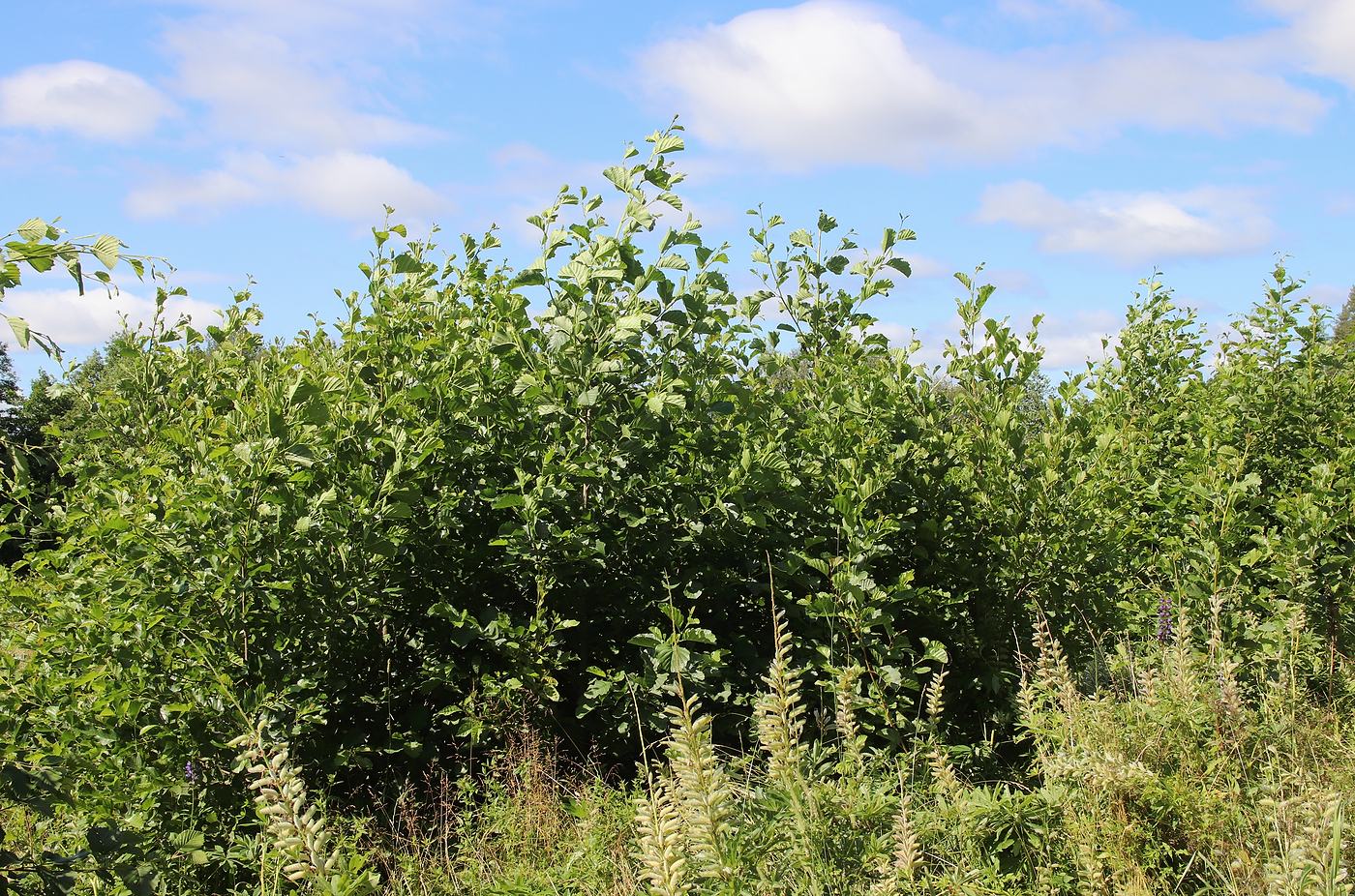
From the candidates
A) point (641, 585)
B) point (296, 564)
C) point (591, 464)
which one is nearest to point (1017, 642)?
point (641, 585)

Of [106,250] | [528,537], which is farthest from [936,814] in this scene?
[106,250]

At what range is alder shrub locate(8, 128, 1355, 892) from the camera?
11.7ft

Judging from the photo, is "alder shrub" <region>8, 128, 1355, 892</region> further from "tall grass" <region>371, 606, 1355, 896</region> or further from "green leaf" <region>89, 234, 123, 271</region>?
"green leaf" <region>89, 234, 123, 271</region>

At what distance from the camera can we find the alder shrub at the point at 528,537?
141 inches

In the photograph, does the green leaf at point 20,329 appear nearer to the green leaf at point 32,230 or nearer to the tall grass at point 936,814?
the green leaf at point 32,230

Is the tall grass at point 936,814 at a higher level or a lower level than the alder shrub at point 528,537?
lower

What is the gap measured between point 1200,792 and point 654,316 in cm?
233

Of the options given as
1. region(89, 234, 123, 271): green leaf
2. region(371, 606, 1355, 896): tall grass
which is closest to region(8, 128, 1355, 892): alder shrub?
region(371, 606, 1355, 896): tall grass

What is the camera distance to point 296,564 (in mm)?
3672

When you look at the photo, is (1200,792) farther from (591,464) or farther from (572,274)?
(572,274)

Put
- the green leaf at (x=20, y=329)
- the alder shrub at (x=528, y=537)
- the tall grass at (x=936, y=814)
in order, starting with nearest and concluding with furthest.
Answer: the green leaf at (x=20, y=329)
the tall grass at (x=936, y=814)
the alder shrub at (x=528, y=537)

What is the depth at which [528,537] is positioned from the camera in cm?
374

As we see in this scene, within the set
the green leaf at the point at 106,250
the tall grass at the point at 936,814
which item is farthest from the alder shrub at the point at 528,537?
the green leaf at the point at 106,250

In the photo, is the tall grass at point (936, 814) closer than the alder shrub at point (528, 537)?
Yes
